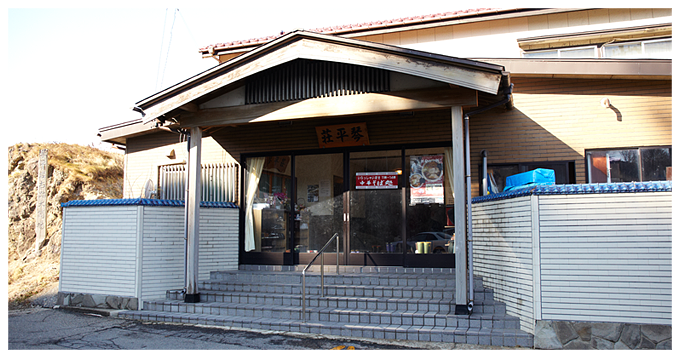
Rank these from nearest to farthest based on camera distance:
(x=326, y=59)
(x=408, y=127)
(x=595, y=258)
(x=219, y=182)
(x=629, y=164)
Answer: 1. (x=595, y=258)
2. (x=326, y=59)
3. (x=629, y=164)
4. (x=408, y=127)
5. (x=219, y=182)

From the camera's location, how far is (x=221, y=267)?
8.92 meters

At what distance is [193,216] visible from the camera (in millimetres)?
7727

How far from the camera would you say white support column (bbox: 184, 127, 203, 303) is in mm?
7668

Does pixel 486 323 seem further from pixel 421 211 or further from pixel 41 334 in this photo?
pixel 41 334

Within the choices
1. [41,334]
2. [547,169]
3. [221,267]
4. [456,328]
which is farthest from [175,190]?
[547,169]

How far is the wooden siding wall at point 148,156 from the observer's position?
34.7 ft

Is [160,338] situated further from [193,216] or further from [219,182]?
[219,182]

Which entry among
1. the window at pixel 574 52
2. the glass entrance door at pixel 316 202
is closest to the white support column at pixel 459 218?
the glass entrance door at pixel 316 202

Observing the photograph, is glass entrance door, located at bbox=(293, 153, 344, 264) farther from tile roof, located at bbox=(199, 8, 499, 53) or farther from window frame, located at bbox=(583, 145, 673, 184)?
window frame, located at bbox=(583, 145, 673, 184)

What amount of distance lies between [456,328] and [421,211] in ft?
9.02

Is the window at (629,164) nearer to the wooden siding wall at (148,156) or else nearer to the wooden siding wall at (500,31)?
the wooden siding wall at (500,31)

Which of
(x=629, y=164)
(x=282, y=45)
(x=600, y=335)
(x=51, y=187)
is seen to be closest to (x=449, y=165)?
(x=629, y=164)

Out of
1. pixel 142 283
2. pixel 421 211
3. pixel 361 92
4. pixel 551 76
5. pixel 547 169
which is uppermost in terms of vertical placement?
pixel 551 76

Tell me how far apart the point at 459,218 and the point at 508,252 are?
0.83 m
